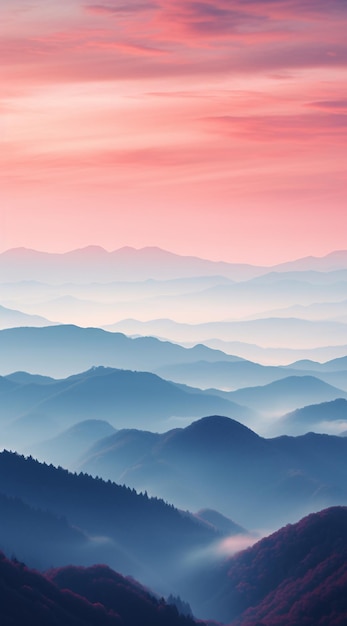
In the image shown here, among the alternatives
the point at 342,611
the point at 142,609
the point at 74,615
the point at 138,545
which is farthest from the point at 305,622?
the point at 138,545

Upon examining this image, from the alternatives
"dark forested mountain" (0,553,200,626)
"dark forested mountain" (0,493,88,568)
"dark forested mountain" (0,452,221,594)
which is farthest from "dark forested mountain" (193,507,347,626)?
"dark forested mountain" (0,493,88,568)

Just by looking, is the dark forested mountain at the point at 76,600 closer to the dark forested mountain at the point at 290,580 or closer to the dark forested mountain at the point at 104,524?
the dark forested mountain at the point at 290,580

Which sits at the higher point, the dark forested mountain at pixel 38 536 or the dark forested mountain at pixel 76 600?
the dark forested mountain at pixel 38 536

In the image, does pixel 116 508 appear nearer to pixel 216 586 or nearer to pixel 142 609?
pixel 216 586

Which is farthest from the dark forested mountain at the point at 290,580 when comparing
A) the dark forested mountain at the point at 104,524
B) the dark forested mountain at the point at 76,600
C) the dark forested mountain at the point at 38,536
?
the dark forested mountain at the point at 38,536

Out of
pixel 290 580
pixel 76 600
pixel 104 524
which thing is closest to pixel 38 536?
pixel 104 524

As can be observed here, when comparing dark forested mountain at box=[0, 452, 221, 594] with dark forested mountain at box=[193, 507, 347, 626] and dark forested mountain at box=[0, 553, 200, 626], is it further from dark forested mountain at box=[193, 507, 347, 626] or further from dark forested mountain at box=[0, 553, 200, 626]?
dark forested mountain at box=[0, 553, 200, 626]

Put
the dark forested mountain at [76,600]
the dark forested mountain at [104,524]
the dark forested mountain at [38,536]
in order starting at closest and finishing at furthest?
the dark forested mountain at [76,600] < the dark forested mountain at [38,536] < the dark forested mountain at [104,524]

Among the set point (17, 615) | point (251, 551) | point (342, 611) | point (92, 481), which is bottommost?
point (17, 615)
